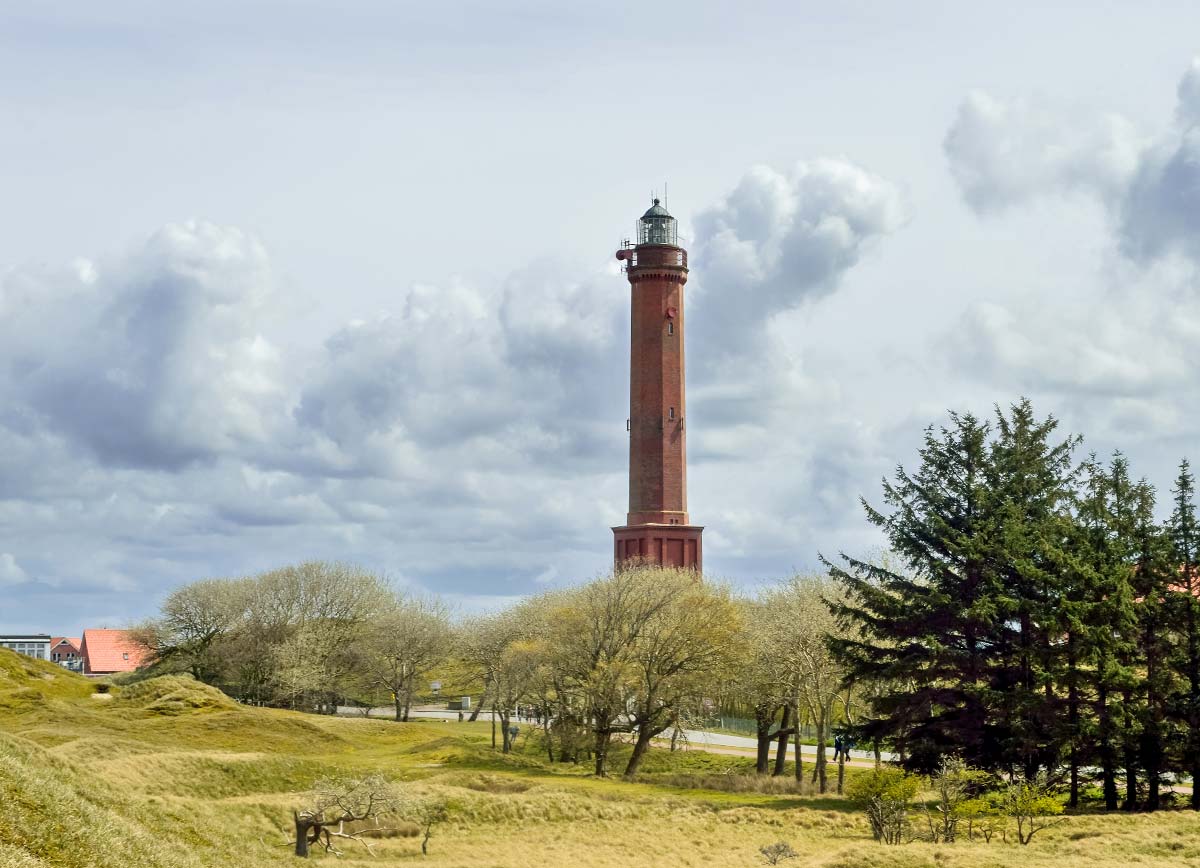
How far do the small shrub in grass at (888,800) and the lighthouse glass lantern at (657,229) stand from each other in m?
55.2

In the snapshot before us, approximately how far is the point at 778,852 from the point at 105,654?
109m

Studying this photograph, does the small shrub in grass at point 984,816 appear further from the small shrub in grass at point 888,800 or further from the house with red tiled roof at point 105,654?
the house with red tiled roof at point 105,654

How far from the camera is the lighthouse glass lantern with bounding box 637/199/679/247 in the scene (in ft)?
281

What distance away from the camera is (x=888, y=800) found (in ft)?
115

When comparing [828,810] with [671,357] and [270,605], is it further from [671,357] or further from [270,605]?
[270,605]

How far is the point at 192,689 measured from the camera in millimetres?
64438

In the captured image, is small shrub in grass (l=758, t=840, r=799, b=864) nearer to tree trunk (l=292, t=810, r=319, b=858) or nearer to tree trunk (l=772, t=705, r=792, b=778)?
tree trunk (l=292, t=810, r=319, b=858)

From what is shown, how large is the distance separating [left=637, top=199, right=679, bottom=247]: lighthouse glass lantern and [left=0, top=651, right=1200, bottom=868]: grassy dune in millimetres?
37803

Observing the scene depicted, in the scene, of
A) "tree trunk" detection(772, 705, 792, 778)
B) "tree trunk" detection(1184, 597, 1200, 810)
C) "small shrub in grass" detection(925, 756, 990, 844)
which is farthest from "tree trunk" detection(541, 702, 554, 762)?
"tree trunk" detection(1184, 597, 1200, 810)

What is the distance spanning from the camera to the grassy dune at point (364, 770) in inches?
783

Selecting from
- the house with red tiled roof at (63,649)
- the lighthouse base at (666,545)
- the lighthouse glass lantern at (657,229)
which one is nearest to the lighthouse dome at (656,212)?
the lighthouse glass lantern at (657,229)

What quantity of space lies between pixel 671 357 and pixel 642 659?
107 feet

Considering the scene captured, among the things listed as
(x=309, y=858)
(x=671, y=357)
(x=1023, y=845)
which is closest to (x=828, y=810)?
(x=1023, y=845)

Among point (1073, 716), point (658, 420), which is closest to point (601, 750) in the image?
point (1073, 716)
